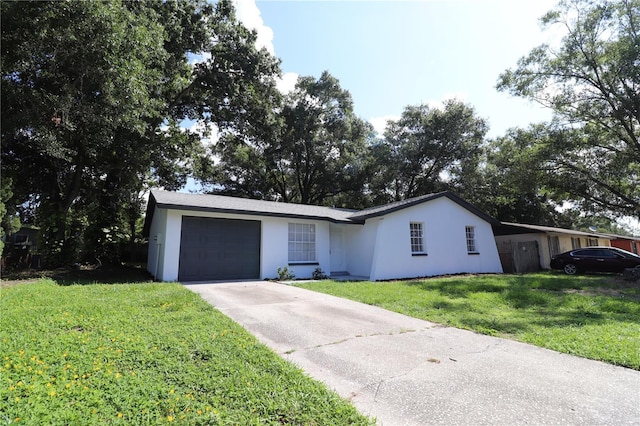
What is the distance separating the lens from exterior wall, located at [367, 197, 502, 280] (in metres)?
12.9

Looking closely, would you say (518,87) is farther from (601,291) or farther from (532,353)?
(532,353)

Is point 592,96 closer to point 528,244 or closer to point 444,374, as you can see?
point 528,244

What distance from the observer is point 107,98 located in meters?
9.15

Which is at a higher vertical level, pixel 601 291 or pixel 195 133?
pixel 195 133

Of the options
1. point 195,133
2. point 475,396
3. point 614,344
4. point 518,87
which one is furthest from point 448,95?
point 475,396

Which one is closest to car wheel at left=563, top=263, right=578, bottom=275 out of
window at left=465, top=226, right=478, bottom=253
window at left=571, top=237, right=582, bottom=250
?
window at left=465, top=226, right=478, bottom=253

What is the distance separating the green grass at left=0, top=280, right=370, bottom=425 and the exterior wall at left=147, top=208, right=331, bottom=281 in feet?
16.5

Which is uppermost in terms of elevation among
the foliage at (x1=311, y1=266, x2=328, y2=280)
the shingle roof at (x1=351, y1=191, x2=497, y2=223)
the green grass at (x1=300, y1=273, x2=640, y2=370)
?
the shingle roof at (x1=351, y1=191, x2=497, y2=223)

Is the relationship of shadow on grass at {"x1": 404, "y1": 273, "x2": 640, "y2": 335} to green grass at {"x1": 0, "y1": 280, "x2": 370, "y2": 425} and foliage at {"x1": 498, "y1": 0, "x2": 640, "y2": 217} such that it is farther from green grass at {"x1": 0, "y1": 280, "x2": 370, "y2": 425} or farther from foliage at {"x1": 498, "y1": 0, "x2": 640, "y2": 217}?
foliage at {"x1": 498, "y1": 0, "x2": 640, "y2": 217}

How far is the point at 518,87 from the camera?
18.1 meters

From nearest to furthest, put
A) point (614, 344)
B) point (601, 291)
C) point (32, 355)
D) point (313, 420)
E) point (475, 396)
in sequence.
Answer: point (313, 420), point (475, 396), point (32, 355), point (614, 344), point (601, 291)

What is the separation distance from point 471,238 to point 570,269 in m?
5.35

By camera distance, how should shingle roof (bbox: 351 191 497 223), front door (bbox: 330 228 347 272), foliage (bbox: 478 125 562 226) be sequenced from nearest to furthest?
shingle roof (bbox: 351 191 497 223) → front door (bbox: 330 228 347 272) → foliage (bbox: 478 125 562 226)

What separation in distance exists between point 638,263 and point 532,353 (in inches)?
599
